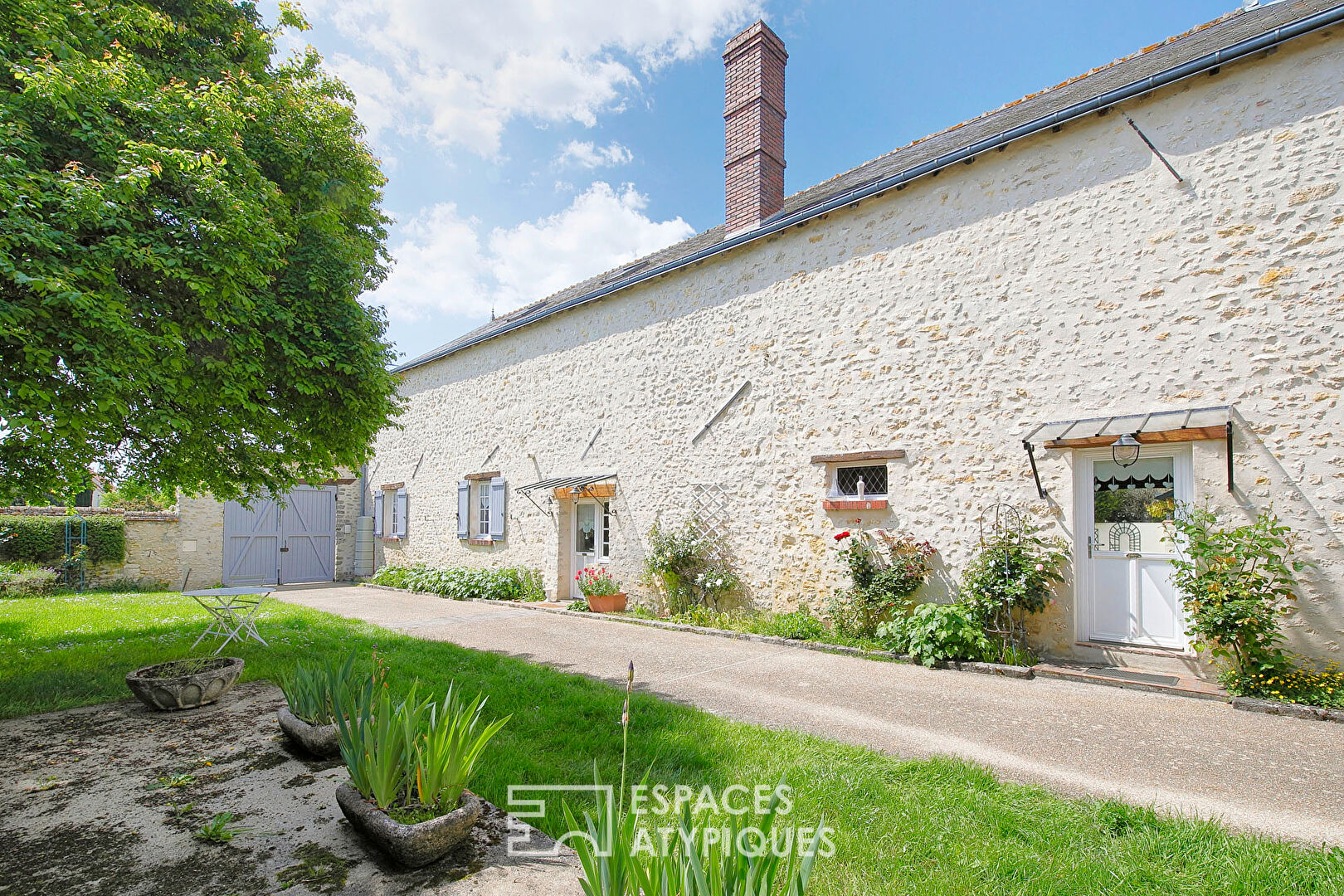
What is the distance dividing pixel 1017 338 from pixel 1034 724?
12.6 ft

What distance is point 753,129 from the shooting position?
366 inches

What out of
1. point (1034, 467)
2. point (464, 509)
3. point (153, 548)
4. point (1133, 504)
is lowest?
point (153, 548)

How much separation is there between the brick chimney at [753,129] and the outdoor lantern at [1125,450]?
552cm

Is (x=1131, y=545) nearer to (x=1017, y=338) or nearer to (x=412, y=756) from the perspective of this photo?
(x=1017, y=338)

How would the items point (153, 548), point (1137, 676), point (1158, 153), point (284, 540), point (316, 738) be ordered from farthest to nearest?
point (284, 540)
point (153, 548)
point (1158, 153)
point (1137, 676)
point (316, 738)

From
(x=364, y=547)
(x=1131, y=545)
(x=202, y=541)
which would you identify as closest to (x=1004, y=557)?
(x=1131, y=545)

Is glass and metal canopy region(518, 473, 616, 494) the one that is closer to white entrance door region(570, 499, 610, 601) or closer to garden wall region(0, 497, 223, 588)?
white entrance door region(570, 499, 610, 601)

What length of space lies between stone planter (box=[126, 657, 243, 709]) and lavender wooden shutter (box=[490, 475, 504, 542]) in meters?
7.56

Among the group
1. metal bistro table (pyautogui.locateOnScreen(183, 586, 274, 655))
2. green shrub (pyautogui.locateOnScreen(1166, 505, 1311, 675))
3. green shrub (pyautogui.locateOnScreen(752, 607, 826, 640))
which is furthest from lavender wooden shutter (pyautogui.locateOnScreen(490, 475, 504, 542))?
green shrub (pyautogui.locateOnScreen(1166, 505, 1311, 675))

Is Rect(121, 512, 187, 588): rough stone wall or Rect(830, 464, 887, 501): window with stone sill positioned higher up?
Rect(830, 464, 887, 501): window with stone sill

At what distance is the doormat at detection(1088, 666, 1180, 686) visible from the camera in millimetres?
5172

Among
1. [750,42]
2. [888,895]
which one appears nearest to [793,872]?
[888,895]

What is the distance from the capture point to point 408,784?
2.58 metres

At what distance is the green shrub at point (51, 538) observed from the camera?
38.1ft
